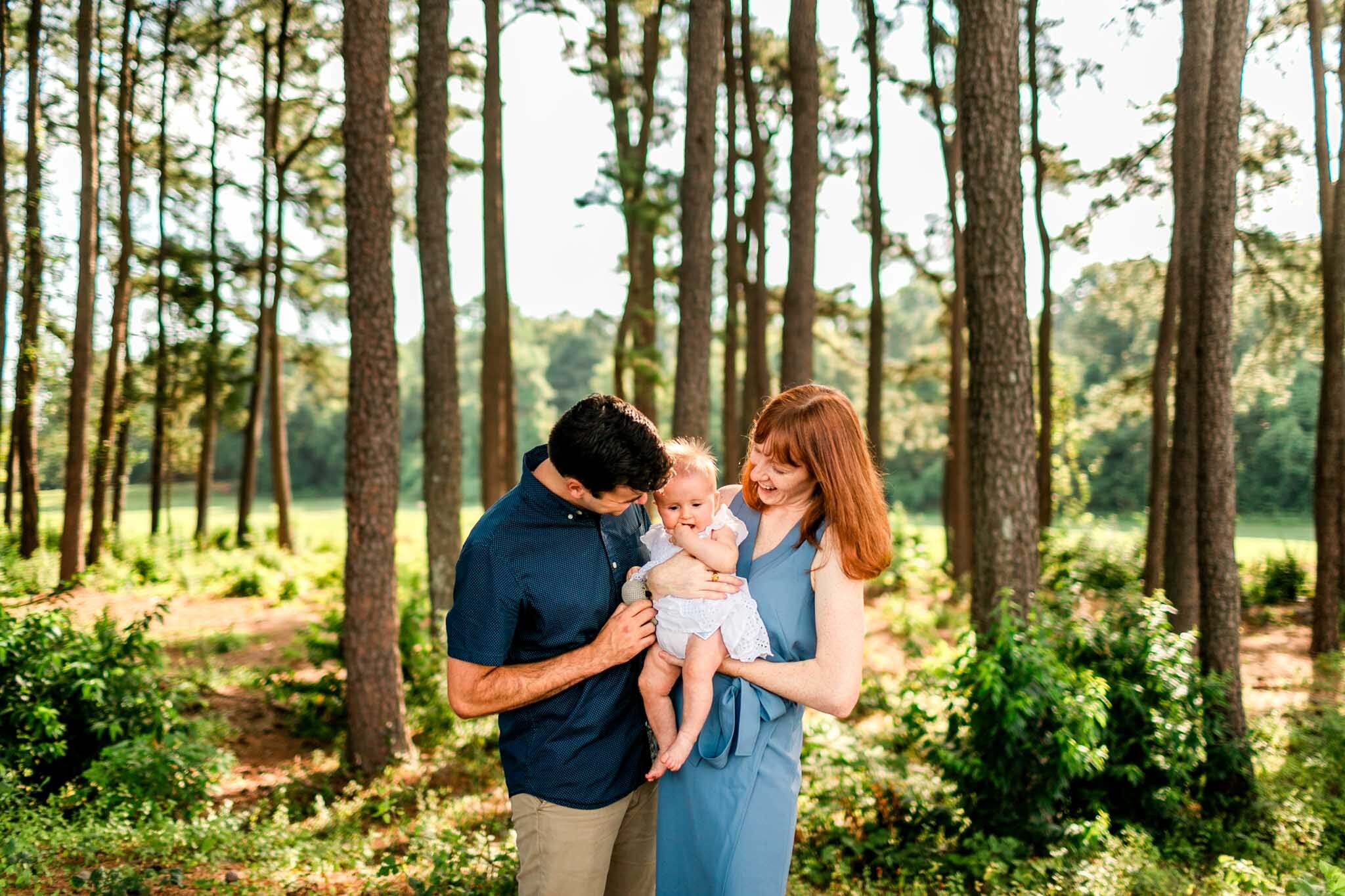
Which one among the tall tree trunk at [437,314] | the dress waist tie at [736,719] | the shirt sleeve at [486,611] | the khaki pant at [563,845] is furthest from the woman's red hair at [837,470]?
the tall tree trunk at [437,314]

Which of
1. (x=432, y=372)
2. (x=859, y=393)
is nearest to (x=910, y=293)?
(x=859, y=393)

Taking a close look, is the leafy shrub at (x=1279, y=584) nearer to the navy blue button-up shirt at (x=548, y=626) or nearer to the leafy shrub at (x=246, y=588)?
the navy blue button-up shirt at (x=548, y=626)

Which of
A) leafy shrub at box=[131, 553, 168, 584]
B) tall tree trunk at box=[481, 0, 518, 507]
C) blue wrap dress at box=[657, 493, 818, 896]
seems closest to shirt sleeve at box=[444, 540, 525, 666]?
blue wrap dress at box=[657, 493, 818, 896]

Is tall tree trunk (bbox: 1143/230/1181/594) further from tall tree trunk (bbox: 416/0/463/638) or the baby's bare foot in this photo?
the baby's bare foot

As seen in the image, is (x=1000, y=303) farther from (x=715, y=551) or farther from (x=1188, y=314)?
(x=715, y=551)

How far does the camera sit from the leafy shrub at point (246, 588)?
14094 mm

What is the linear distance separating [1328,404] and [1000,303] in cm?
811

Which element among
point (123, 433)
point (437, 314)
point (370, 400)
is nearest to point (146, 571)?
point (123, 433)

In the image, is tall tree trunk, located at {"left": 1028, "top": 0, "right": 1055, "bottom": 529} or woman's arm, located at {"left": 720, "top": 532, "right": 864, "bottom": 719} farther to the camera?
tall tree trunk, located at {"left": 1028, "top": 0, "right": 1055, "bottom": 529}

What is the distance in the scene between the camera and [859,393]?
3800cm

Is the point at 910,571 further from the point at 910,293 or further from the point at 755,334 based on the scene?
the point at 910,293

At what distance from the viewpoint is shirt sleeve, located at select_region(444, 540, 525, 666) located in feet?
8.01

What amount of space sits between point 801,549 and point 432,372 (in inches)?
309

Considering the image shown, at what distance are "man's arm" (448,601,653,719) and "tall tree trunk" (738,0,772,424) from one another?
Result: 458 inches
